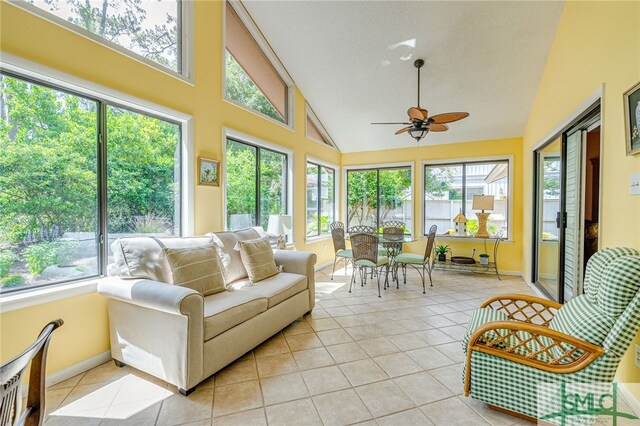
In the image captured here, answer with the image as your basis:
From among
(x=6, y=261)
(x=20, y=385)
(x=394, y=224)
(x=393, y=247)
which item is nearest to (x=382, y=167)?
(x=394, y=224)

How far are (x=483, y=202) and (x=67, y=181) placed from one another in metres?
5.79

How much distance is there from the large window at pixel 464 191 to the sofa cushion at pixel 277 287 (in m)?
3.92

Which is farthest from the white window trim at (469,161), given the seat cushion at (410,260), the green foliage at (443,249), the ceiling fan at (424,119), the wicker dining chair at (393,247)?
the ceiling fan at (424,119)

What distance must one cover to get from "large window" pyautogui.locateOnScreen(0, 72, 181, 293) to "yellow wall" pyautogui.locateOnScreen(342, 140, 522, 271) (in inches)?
185

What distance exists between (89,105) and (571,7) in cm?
484

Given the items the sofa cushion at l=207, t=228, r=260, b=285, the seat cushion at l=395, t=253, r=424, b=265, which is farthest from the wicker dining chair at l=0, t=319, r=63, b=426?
the seat cushion at l=395, t=253, r=424, b=265

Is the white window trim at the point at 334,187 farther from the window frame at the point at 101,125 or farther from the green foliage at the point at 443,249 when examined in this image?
the window frame at the point at 101,125

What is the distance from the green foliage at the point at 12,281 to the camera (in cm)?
205

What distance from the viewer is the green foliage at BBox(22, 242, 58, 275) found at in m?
2.18

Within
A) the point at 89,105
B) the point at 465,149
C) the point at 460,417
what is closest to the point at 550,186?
the point at 465,149

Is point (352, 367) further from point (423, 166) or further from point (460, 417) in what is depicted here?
point (423, 166)

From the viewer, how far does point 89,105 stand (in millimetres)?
2504

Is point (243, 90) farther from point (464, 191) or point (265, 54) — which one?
point (464, 191)

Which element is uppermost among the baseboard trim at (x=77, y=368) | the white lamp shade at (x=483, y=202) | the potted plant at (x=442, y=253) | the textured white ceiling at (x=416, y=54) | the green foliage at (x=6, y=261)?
the textured white ceiling at (x=416, y=54)
